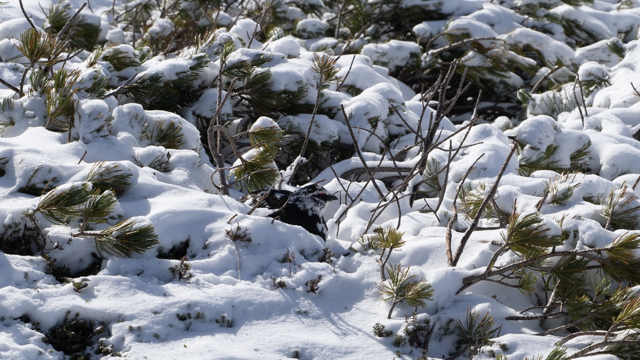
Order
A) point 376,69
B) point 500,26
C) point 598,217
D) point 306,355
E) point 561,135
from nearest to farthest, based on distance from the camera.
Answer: point 306,355 → point 598,217 → point 561,135 → point 376,69 → point 500,26

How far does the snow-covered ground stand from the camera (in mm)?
1977

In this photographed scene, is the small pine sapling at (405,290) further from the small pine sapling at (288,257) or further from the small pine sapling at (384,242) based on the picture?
the small pine sapling at (288,257)

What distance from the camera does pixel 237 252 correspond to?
2.41 meters

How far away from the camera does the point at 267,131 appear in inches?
116

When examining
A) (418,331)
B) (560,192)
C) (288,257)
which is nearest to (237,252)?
(288,257)

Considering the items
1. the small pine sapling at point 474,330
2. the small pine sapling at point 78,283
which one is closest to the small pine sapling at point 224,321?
the small pine sapling at point 78,283

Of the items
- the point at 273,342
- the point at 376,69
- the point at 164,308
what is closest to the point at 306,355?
the point at 273,342

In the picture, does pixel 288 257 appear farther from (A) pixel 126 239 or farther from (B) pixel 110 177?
(B) pixel 110 177

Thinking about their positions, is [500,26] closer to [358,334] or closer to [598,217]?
[598,217]

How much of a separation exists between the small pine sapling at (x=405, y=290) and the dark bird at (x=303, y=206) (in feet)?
2.23

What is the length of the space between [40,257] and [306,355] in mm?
1183

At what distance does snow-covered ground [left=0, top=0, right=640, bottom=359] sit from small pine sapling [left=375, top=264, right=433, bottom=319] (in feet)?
0.22

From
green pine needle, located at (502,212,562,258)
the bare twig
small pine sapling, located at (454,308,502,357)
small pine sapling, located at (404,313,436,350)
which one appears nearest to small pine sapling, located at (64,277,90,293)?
small pine sapling, located at (404,313,436,350)

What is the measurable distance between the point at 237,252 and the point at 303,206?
2.02 feet
